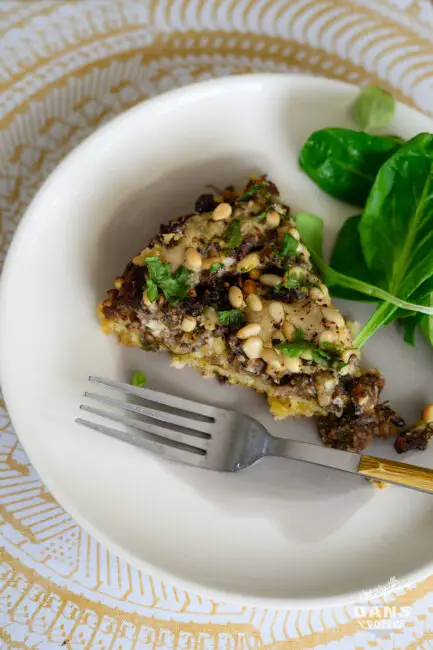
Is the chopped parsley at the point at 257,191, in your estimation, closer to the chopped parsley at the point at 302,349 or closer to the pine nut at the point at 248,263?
the pine nut at the point at 248,263

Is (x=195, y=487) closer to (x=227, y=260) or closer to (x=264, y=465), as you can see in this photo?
(x=264, y=465)

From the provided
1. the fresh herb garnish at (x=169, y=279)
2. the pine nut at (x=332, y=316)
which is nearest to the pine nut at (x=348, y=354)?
the pine nut at (x=332, y=316)

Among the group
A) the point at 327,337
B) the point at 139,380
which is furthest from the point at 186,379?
the point at 327,337

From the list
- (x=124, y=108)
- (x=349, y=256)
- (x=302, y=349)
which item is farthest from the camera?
(x=124, y=108)

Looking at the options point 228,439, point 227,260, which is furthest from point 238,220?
point 228,439

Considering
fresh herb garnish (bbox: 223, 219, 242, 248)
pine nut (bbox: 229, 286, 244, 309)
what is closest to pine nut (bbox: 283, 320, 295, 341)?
pine nut (bbox: 229, 286, 244, 309)

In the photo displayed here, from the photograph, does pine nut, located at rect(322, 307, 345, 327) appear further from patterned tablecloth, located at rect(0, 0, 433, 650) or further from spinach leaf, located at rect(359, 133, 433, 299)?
patterned tablecloth, located at rect(0, 0, 433, 650)

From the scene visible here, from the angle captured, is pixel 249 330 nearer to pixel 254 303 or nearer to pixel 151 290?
pixel 254 303
